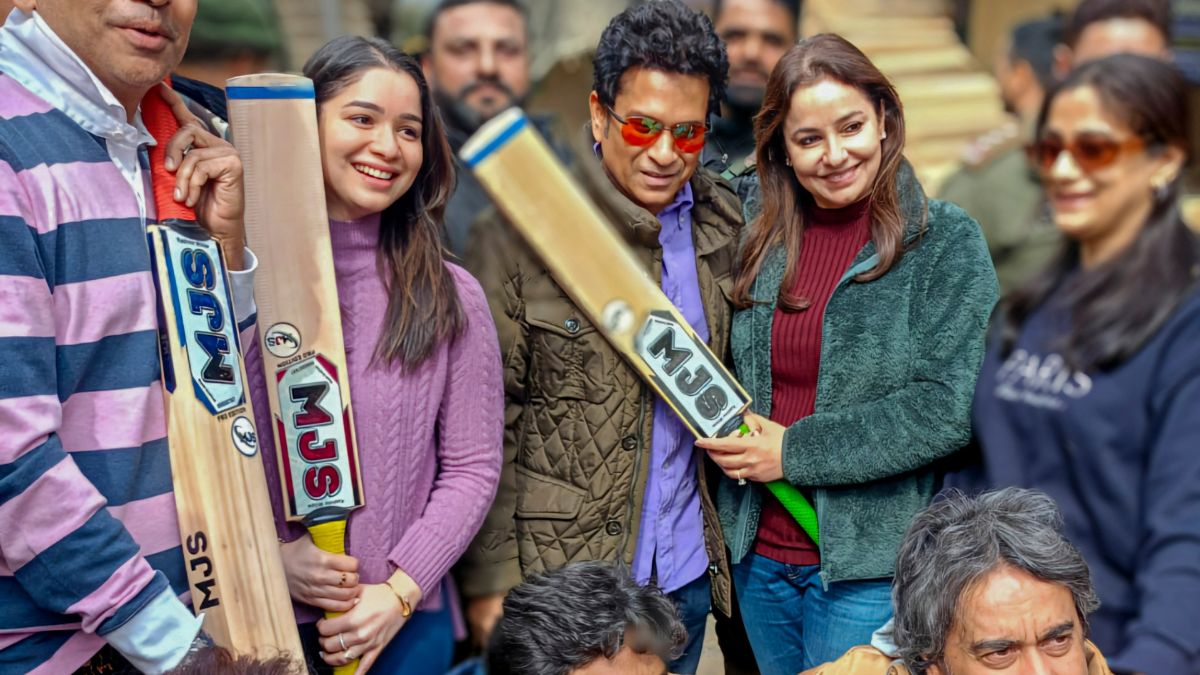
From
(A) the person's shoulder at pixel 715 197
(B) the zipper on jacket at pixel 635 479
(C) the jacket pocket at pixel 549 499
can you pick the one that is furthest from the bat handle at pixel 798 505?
(A) the person's shoulder at pixel 715 197

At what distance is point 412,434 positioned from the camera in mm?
2541

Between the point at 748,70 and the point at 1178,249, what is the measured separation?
2.40 meters

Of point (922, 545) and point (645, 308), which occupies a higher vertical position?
point (645, 308)

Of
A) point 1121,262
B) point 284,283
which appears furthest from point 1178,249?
point 284,283

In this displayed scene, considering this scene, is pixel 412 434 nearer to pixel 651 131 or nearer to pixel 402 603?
pixel 402 603

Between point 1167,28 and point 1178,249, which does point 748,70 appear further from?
point 1178,249

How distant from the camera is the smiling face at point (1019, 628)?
2273mm

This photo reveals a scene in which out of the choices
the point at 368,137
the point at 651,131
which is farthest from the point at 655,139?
the point at 368,137

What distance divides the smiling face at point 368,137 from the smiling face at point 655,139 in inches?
17.1

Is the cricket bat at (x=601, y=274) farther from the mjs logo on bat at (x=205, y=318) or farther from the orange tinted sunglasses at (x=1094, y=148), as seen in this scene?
the orange tinted sunglasses at (x=1094, y=148)

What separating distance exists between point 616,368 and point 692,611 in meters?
0.55

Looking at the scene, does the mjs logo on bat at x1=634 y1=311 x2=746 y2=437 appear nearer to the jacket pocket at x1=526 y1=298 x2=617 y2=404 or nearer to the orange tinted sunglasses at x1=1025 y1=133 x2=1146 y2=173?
the jacket pocket at x1=526 y1=298 x2=617 y2=404

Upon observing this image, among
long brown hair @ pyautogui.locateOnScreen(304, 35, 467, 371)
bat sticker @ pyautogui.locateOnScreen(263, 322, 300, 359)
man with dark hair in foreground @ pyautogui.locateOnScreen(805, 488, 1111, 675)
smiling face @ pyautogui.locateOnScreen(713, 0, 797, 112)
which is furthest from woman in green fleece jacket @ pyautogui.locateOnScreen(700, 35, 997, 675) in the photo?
smiling face @ pyautogui.locateOnScreen(713, 0, 797, 112)

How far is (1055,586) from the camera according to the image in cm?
228
